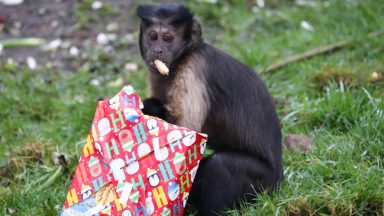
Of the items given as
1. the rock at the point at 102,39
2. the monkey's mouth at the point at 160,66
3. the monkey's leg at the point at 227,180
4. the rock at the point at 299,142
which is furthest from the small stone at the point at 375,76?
the rock at the point at 102,39

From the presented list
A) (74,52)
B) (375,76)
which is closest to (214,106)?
(375,76)

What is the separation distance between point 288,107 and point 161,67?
5.95 ft

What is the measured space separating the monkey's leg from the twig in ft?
6.91

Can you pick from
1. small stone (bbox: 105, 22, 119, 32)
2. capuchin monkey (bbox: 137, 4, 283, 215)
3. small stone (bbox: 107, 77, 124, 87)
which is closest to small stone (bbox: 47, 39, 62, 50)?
small stone (bbox: 105, 22, 119, 32)

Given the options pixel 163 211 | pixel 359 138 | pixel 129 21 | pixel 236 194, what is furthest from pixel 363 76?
pixel 129 21

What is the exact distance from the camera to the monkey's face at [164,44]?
12.5ft

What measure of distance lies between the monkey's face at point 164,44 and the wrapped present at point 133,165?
0.53m

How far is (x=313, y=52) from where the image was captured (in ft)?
20.1

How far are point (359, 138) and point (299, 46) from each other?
7.92ft

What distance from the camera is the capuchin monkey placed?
3688mm

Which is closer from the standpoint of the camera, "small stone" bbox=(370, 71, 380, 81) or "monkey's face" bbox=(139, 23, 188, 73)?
"monkey's face" bbox=(139, 23, 188, 73)

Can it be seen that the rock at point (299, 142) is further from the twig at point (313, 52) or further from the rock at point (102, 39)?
the rock at point (102, 39)

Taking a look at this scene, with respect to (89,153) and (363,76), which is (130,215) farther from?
(363,76)

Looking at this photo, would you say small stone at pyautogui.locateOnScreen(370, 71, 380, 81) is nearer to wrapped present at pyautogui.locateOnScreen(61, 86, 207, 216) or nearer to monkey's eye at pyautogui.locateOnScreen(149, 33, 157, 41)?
monkey's eye at pyautogui.locateOnScreen(149, 33, 157, 41)
